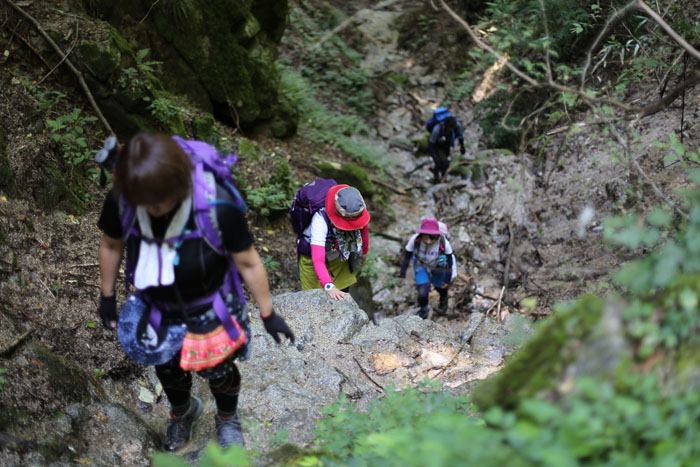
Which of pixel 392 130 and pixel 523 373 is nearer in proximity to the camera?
pixel 523 373

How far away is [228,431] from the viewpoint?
2846 mm

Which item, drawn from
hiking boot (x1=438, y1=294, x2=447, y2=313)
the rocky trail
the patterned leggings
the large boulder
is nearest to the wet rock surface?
the rocky trail

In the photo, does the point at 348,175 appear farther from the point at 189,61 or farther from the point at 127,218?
the point at 127,218

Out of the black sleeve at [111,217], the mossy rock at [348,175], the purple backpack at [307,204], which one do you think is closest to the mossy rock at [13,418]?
the black sleeve at [111,217]

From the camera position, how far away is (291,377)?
3.98 m

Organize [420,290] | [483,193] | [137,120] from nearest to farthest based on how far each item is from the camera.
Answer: [137,120] → [420,290] → [483,193]

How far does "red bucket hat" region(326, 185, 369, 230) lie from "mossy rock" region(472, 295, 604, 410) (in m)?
2.93

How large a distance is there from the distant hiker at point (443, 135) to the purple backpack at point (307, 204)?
5967 mm

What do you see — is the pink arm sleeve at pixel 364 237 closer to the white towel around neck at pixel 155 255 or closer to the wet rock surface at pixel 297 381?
the wet rock surface at pixel 297 381

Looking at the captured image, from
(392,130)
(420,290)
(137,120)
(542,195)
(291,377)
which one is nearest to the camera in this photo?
(291,377)

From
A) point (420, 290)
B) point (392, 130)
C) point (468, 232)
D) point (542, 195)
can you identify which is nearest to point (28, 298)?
point (420, 290)

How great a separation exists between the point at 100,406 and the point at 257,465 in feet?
4.67

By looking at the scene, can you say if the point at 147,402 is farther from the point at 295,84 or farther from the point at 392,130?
the point at 392,130

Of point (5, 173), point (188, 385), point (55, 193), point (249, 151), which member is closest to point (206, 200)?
point (188, 385)
